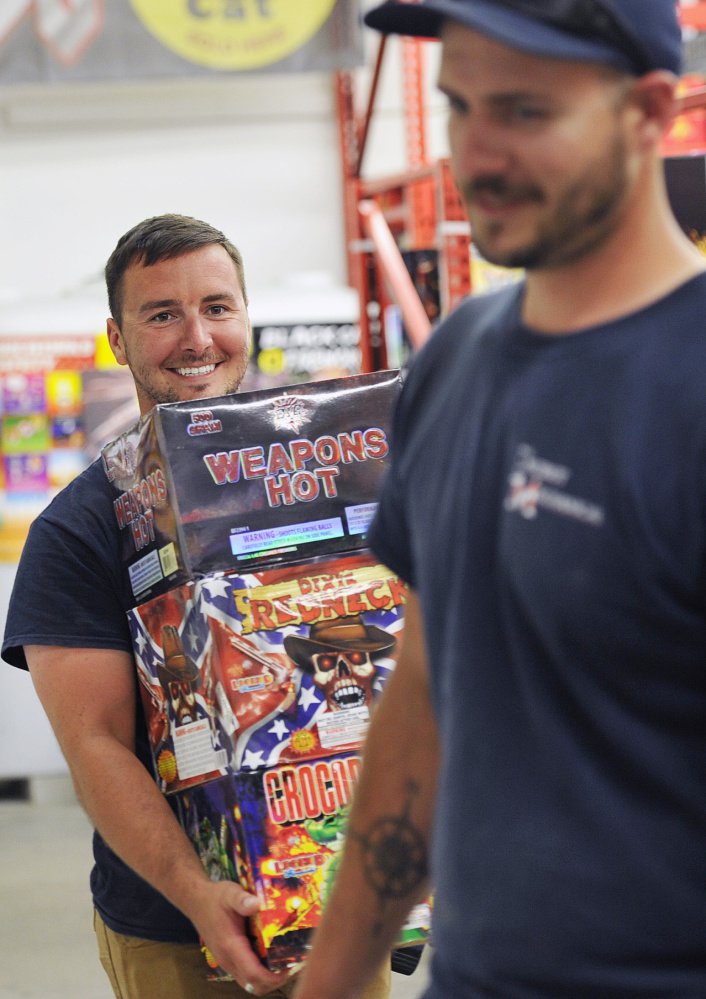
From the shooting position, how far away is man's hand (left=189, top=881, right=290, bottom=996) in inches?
58.9

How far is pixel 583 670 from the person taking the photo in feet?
3.15

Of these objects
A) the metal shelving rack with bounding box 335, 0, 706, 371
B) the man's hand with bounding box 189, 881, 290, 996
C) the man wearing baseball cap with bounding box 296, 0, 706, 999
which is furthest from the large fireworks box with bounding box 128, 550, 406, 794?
the metal shelving rack with bounding box 335, 0, 706, 371

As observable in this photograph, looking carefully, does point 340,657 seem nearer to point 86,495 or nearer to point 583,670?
point 86,495

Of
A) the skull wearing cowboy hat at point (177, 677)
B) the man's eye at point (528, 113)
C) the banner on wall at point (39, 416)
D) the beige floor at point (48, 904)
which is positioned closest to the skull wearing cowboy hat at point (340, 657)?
the skull wearing cowboy hat at point (177, 677)

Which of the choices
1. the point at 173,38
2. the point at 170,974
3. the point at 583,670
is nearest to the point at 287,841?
the point at 170,974

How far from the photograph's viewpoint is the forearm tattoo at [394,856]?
48.7 inches

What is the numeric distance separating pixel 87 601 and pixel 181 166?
609 centimetres

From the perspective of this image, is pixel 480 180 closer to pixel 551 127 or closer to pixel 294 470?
pixel 551 127

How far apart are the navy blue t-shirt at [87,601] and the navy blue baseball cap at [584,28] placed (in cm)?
91

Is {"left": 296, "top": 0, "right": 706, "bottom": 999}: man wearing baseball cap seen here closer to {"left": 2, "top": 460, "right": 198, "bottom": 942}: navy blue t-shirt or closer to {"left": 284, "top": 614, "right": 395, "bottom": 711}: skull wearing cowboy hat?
{"left": 284, "top": 614, "right": 395, "bottom": 711}: skull wearing cowboy hat

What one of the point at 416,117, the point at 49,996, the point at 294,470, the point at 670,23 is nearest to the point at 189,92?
the point at 416,117

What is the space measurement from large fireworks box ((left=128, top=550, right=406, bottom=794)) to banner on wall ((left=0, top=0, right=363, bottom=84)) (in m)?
5.20

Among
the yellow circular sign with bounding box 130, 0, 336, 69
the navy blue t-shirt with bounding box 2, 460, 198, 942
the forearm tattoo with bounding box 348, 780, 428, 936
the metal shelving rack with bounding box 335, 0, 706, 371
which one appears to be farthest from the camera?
the yellow circular sign with bounding box 130, 0, 336, 69

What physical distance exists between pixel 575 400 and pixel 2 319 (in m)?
5.08
